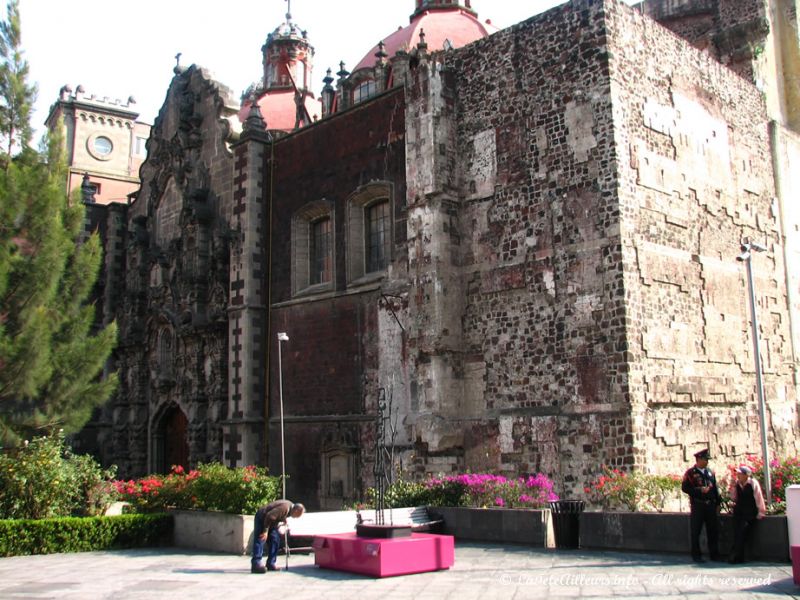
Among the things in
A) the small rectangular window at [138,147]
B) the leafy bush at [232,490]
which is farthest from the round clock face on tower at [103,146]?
the leafy bush at [232,490]

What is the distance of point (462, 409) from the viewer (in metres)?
19.6

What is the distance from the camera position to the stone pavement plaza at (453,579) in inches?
400

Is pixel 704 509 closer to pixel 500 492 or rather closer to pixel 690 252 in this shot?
pixel 500 492

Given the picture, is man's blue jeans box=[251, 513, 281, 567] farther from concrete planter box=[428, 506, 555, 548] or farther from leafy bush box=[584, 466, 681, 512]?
leafy bush box=[584, 466, 681, 512]

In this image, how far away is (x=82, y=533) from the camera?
1580 cm

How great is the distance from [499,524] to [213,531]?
511 cm

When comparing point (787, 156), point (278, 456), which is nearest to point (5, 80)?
point (278, 456)

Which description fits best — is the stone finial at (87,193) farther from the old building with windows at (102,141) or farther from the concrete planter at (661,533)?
the concrete planter at (661,533)

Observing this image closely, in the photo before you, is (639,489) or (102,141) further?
(102,141)

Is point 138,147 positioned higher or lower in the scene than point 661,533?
higher

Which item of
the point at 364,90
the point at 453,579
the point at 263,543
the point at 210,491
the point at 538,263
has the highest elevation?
the point at 364,90

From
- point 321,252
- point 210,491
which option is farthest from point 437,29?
point 210,491

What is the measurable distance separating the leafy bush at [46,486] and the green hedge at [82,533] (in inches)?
38.1

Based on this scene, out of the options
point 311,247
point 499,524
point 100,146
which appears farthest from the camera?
point 100,146
